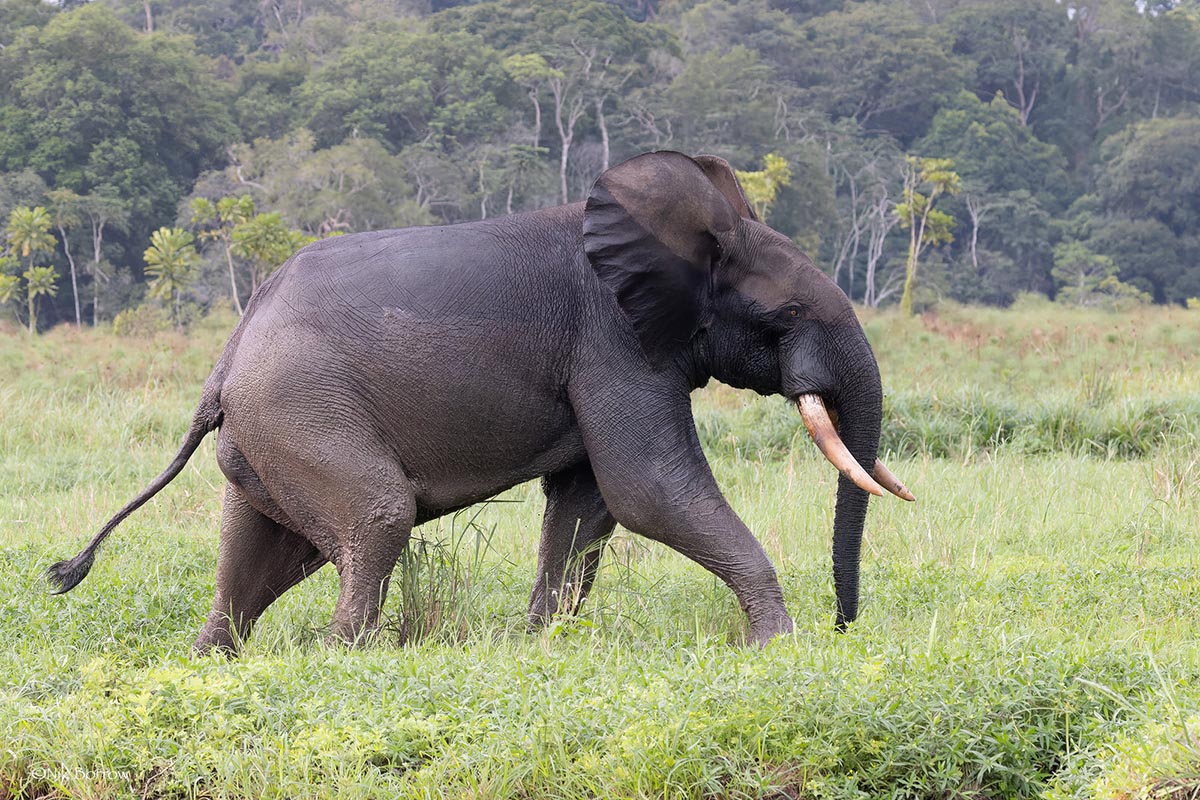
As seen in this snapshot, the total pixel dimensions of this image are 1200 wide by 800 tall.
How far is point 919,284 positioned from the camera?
2005 inches

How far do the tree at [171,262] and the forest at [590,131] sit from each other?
0.11 m

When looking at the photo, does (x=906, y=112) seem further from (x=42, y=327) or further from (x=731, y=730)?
(x=731, y=730)

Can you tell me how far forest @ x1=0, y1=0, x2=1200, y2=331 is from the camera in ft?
146

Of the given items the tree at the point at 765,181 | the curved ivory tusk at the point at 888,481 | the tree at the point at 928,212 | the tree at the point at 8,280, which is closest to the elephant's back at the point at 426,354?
the curved ivory tusk at the point at 888,481

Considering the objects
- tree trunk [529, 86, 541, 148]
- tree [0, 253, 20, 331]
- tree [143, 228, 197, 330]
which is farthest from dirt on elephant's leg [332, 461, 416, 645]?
tree trunk [529, 86, 541, 148]

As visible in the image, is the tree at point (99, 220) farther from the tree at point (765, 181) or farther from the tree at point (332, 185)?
the tree at point (765, 181)

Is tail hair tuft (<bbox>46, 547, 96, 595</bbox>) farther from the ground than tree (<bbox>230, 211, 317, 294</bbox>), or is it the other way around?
tail hair tuft (<bbox>46, 547, 96, 595</bbox>)

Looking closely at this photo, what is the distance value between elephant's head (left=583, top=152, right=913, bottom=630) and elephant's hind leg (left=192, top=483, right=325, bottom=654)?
1.54m

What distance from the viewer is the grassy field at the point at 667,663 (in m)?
3.75

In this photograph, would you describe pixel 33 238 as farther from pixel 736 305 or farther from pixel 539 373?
pixel 736 305

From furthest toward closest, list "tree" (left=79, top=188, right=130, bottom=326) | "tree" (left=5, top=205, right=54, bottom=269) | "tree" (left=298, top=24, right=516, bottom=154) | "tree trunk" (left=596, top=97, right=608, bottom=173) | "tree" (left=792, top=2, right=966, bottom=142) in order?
"tree" (left=792, top=2, right=966, bottom=142)
"tree" (left=298, top=24, right=516, bottom=154)
"tree trunk" (left=596, top=97, right=608, bottom=173)
"tree" (left=79, top=188, right=130, bottom=326)
"tree" (left=5, top=205, right=54, bottom=269)

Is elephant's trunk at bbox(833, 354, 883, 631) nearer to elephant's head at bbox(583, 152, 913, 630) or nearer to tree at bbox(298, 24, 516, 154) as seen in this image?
elephant's head at bbox(583, 152, 913, 630)

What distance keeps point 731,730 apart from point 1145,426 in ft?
24.2

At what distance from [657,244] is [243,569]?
1883mm
